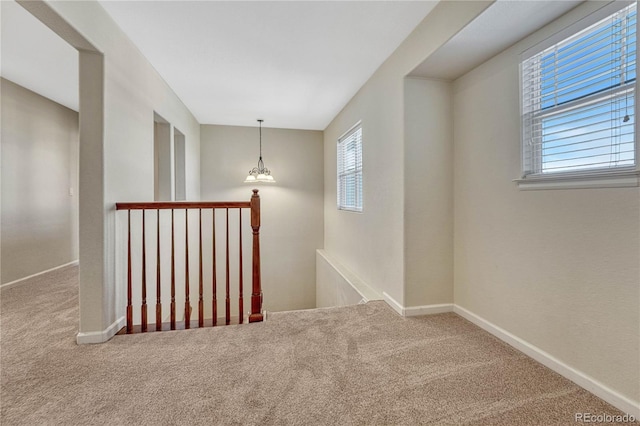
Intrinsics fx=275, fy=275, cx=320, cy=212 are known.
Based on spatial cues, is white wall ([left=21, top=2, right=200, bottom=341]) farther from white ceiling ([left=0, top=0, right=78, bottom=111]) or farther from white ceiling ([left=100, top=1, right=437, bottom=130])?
white ceiling ([left=0, top=0, right=78, bottom=111])

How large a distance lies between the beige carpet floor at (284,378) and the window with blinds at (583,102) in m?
1.22

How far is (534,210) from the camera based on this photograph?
173cm

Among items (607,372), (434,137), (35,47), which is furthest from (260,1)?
(607,372)

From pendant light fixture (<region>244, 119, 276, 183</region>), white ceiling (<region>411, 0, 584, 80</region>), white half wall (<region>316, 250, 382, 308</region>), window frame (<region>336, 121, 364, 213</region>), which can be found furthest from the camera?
pendant light fixture (<region>244, 119, 276, 183</region>)


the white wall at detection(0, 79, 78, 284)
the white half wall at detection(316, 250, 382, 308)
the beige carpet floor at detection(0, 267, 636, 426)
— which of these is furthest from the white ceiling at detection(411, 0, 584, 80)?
the white wall at detection(0, 79, 78, 284)

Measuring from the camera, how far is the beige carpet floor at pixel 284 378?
1.28 metres

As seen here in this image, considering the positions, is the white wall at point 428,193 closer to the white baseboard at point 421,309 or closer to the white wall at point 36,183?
the white baseboard at point 421,309

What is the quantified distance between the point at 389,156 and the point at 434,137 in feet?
1.39

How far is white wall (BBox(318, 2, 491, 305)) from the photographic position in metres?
1.95

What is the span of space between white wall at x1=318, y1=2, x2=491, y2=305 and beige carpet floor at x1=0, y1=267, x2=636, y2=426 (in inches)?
28.1

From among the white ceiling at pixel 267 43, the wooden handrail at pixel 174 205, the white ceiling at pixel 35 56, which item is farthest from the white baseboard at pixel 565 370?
the white ceiling at pixel 35 56

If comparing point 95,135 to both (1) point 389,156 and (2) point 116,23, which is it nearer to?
(2) point 116,23

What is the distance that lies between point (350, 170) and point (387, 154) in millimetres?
1321

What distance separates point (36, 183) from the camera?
348 cm
